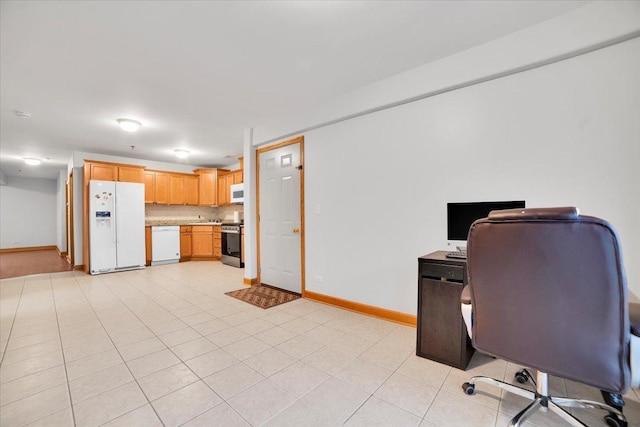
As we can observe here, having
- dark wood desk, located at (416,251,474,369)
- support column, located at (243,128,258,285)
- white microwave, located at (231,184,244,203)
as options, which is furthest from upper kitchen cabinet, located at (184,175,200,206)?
dark wood desk, located at (416,251,474,369)

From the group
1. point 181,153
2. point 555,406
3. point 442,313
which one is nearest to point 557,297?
point 555,406

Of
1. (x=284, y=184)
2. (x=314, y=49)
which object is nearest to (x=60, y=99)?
(x=284, y=184)

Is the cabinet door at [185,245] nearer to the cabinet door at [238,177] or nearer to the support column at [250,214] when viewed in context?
the cabinet door at [238,177]

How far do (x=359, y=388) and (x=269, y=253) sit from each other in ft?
9.37

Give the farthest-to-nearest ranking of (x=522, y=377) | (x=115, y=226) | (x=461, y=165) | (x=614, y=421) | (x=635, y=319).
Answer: (x=115, y=226), (x=461, y=165), (x=522, y=377), (x=614, y=421), (x=635, y=319)

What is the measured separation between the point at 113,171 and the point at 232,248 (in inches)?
123

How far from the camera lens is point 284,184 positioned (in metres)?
4.11

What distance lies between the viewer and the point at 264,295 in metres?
3.92

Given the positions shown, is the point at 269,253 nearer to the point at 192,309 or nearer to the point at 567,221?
the point at 192,309

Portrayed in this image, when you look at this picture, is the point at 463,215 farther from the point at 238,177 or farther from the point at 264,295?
the point at 238,177

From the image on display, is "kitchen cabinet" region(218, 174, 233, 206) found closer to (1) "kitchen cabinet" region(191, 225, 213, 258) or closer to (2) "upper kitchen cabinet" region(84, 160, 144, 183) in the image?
(1) "kitchen cabinet" region(191, 225, 213, 258)

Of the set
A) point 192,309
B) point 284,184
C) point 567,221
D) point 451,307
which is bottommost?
point 192,309

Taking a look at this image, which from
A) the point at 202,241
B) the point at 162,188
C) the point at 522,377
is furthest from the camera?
the point at 202,241

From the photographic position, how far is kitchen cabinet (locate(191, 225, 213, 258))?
7055mm
